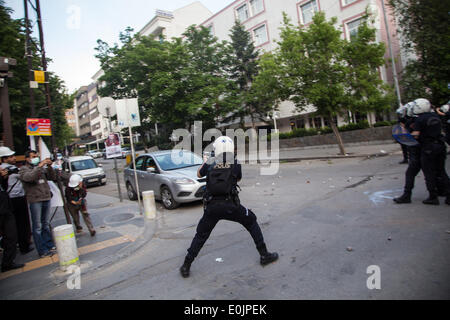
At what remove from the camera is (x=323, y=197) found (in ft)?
23.6

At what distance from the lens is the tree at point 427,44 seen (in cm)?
1470

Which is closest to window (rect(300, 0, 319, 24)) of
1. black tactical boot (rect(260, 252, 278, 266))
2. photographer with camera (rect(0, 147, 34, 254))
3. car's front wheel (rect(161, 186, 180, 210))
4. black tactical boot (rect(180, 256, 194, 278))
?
car's front wheel (rect(161, 186, 180, 210))

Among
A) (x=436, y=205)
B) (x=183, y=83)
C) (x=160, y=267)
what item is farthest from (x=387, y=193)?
(x=183, y=83)

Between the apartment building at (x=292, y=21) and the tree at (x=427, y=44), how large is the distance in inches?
274

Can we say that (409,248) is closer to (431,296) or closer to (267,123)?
(431,296)

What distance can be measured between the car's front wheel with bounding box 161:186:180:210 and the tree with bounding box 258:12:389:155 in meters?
9.73

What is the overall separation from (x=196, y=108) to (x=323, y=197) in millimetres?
15501

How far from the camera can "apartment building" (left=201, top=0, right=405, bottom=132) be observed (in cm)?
2425

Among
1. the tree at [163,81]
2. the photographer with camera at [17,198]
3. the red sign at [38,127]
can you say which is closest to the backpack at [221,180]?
the photographer with camera at [17,198]

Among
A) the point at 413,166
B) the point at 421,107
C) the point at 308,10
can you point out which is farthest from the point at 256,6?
the point at 413,166

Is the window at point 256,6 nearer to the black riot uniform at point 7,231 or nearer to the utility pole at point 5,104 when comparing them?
the utility pole at point 5,104

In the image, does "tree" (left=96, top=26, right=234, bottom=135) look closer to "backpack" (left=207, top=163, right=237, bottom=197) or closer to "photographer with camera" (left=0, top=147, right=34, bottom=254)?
"photographer with camera" (left=0, top=147, right=34, bottom=254)

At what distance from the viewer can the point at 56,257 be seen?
508 centimetres

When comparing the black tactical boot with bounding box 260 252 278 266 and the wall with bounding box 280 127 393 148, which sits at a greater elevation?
the wall with bounding box 280 127 393 148
